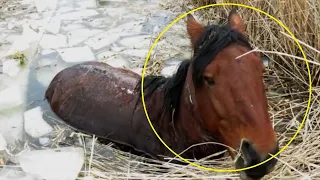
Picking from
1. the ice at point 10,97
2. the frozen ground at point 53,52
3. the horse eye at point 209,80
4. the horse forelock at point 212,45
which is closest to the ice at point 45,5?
the frozen ground at point 53,52

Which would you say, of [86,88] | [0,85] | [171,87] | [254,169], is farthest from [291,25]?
[0,85]

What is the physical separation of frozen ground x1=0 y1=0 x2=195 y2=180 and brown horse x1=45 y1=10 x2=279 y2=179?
0.24 m

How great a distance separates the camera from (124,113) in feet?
10.3

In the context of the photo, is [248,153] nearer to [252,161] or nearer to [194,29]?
[252,161]

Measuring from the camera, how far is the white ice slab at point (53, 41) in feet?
16.0

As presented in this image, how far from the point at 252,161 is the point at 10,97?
2425 mm

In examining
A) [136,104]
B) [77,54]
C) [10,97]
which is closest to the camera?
[136,104]

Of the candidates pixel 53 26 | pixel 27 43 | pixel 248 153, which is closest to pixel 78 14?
pixel 53 26

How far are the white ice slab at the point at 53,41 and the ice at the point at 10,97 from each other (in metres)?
0.86

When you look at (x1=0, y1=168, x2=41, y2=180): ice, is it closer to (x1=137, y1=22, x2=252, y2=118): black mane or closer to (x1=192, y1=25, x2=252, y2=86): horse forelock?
(x1=137, y1=22, x2=252, y2=118): black mane

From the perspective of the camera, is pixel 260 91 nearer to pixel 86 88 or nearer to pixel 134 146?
pixel 134 146

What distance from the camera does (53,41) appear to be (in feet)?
16.4

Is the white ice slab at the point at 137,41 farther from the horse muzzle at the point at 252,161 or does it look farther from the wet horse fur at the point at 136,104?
the horse muzzle at the point at 252,161

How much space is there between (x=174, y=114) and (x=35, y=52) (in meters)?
2.34
